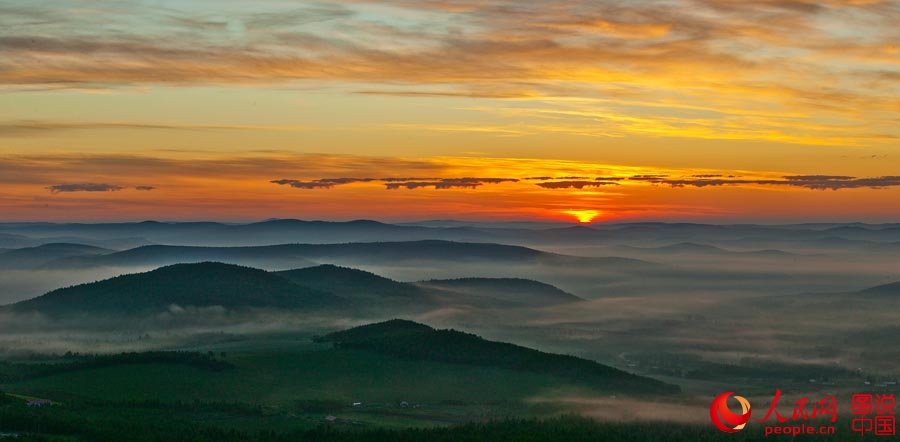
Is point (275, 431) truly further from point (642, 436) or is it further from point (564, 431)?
point (642, 436)

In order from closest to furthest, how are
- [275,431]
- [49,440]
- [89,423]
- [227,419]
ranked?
[49,440]
[89,423]
[275,431]
[227,419]

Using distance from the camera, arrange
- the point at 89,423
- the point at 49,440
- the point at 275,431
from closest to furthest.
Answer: the point at 49,440 < the point at 89,423 < the point at 275,431

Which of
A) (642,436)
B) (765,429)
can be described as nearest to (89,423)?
(642,436)

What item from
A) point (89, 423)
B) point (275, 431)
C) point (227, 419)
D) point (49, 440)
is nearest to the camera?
point (49, 440)

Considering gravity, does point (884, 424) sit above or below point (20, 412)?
below

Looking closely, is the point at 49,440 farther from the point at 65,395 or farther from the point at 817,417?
the point at 817,417

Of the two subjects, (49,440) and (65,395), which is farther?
(65,395)

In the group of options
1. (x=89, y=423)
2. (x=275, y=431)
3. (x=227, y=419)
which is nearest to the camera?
(x=89, y=423)

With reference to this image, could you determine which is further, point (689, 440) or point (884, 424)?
point (884, 424)

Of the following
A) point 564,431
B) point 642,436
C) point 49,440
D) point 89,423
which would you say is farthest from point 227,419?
point 642,436
